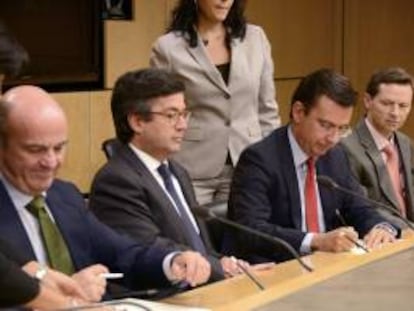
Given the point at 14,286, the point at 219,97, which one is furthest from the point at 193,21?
the point at 14,286

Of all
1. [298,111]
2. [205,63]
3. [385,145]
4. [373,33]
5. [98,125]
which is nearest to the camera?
[298,111]

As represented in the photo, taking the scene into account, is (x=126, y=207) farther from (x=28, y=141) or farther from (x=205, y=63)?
(x=205, y=63)

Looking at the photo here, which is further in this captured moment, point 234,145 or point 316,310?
point 234,145

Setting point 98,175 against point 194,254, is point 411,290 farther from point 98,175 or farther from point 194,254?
point 98,175

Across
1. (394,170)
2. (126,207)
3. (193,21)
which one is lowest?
(394,170)

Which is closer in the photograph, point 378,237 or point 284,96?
point 378,237

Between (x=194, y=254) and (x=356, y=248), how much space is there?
0.78 metres

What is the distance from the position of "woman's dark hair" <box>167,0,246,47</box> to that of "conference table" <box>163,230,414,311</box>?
1317 mm

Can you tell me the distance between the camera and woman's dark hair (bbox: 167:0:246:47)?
156 inches

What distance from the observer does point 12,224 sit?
2.34 m

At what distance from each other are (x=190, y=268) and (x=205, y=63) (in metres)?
1.62

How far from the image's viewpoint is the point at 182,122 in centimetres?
301

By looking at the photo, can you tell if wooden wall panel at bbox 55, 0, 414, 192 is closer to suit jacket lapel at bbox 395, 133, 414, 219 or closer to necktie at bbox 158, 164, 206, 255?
suit jacket lapel at bbox 395, 133, 414, 219

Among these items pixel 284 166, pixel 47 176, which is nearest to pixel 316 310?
pixel 47 176
